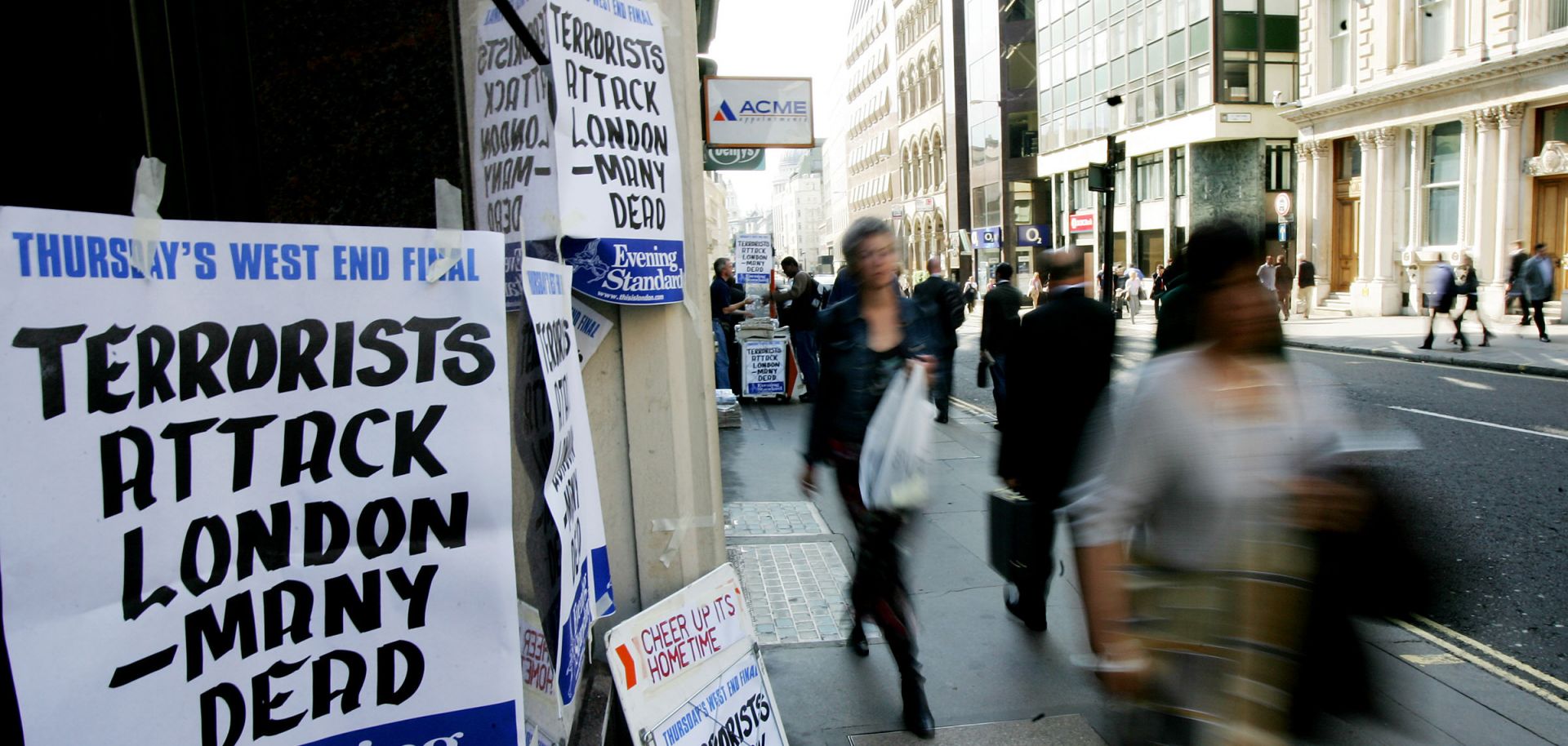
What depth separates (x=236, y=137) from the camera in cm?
266

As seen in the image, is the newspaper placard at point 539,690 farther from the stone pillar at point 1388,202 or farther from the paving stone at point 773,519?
the stone pillar at point 1388,202

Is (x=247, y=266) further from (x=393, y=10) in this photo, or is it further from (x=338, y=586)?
(x=393, y=10)

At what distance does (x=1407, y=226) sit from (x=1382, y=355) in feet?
32.7

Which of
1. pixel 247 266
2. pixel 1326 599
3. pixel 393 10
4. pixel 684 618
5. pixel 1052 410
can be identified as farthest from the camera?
pixel 1052 410

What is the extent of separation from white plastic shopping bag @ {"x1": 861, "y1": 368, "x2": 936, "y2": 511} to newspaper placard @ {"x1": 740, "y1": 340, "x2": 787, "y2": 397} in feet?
29.2

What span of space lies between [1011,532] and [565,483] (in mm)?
2169

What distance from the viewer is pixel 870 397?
378cm

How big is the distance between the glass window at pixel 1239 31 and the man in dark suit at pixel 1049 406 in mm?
31813

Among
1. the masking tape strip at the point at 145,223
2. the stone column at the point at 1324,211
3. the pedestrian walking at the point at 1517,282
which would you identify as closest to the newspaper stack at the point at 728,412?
the masking tape strip at the point at 145,223

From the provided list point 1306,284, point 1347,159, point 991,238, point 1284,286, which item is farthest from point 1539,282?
point 991,238

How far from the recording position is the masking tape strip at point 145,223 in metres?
1.50

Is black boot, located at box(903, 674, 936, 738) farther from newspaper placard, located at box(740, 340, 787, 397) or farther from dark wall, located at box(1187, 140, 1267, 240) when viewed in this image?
dark wall, located at box(1187, 140, 1267, 240)

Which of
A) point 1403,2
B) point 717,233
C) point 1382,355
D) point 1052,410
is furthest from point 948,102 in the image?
point 1052,410

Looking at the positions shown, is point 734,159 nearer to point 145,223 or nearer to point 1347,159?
point 145,223
